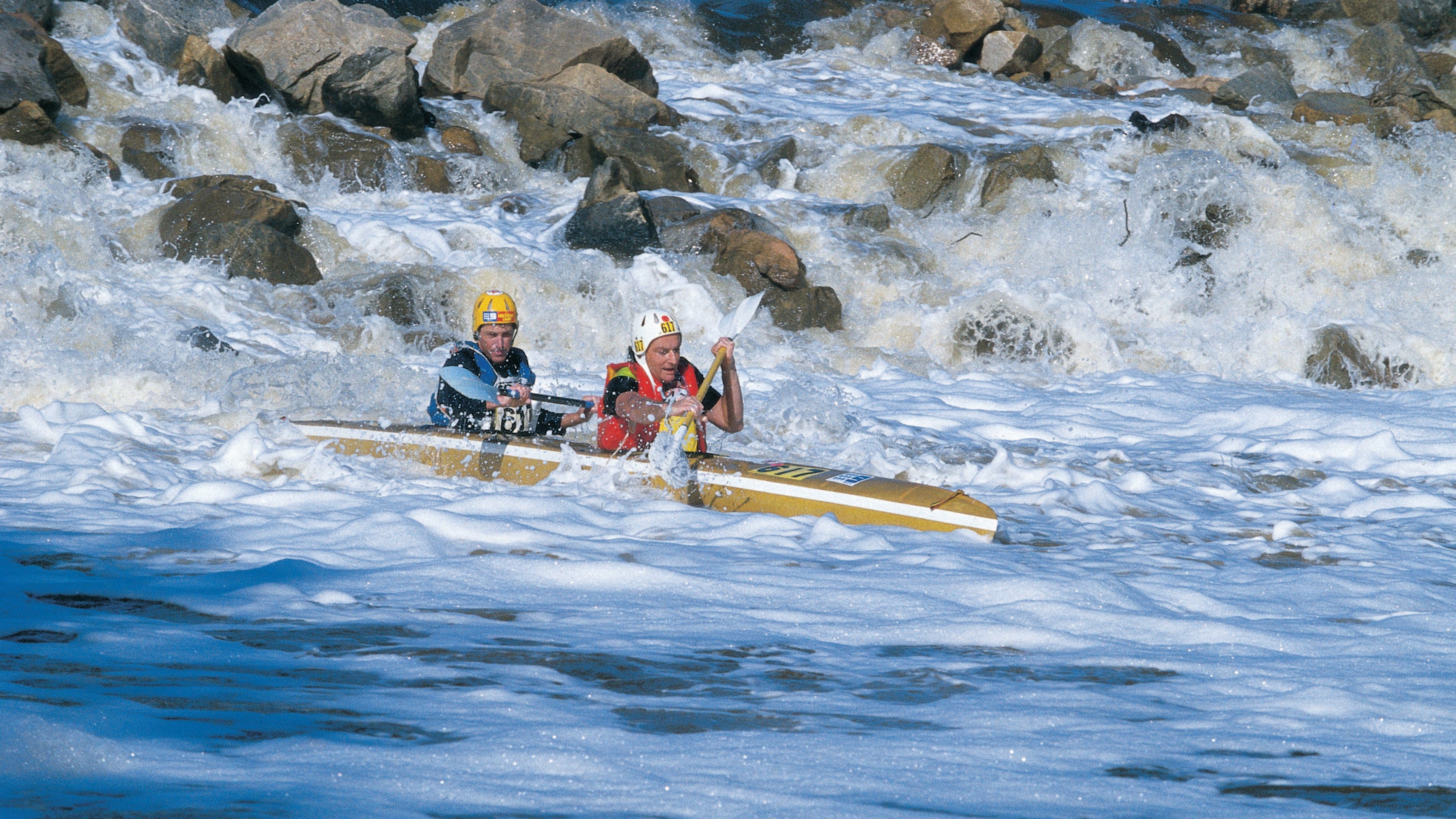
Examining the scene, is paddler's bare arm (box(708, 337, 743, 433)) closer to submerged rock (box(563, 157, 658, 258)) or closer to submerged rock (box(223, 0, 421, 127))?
submerged rock (box(563, 157, 658, 258))

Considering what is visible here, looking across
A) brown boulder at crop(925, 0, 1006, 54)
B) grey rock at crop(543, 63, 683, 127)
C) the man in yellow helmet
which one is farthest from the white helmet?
brown boulder at crop(925, 0, 1006, 54)

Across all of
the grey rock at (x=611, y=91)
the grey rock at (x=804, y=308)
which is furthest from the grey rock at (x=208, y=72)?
the grey rock at (x=804, y=308)

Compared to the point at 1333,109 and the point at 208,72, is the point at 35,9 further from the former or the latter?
the point at 1333,109

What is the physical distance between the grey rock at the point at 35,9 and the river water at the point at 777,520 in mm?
194

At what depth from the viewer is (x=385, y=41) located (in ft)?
47.8

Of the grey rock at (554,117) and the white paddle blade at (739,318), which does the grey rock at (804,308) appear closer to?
the grey rock at (554,117)

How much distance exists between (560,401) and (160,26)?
11.7 meters

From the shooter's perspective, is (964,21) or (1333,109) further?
(964,21)

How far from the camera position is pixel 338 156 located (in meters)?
13.4

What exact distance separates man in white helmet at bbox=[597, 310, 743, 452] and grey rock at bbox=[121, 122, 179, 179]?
901 centimetres

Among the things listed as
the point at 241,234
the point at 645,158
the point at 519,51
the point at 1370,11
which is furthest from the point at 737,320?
the point at 1370,11

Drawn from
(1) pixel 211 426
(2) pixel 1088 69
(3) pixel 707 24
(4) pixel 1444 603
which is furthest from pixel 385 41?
(4) pixel 1444 603

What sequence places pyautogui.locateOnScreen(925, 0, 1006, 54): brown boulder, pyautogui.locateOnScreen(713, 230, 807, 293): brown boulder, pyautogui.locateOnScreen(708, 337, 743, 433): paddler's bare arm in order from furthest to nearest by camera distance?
pyautogui.locateOnScreen(925, 0, 1006, 54): brown boulder → pyautogui.locateOnScreen(713, 230, 807, 293): brown boulder → pyautogui.locateOnScreen(708, 337, 743, 433): paddler's bare arm

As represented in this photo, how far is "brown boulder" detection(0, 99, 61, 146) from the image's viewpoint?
11.8 meters
